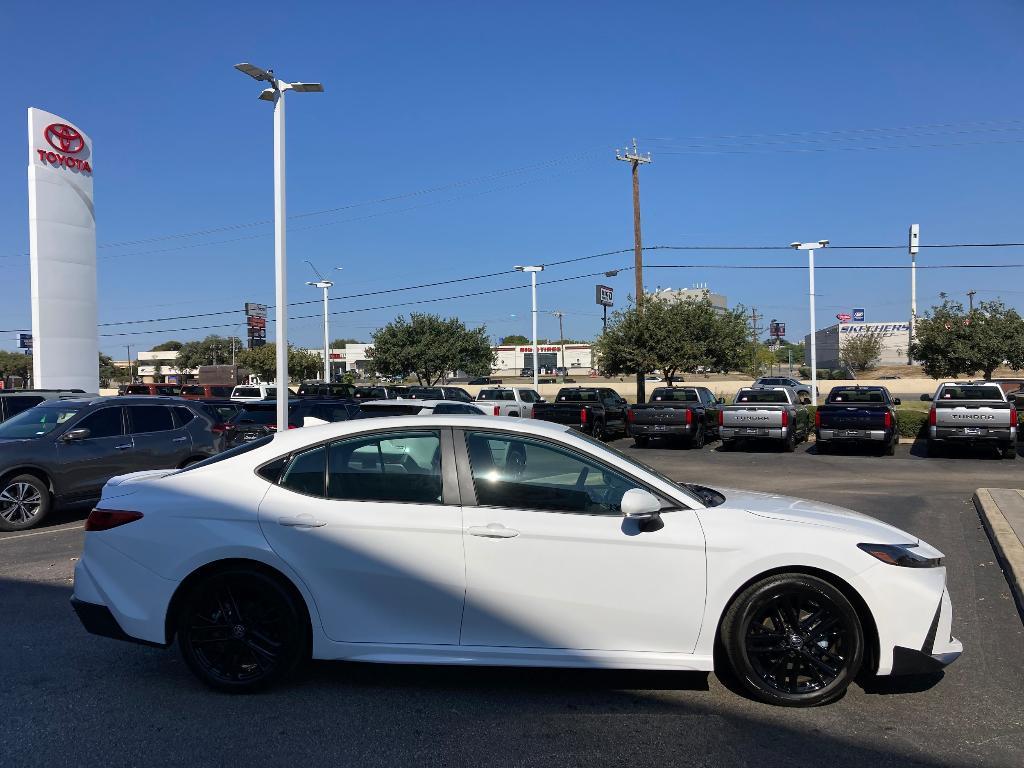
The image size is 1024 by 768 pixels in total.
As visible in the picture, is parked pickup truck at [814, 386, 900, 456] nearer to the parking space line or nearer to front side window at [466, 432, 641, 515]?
the parking space line

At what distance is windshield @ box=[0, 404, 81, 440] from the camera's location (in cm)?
1018

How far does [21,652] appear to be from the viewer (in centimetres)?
509

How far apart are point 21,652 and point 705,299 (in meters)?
30.4

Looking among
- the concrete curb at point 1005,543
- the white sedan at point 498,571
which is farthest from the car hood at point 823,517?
the concrete curb at point 1005,543

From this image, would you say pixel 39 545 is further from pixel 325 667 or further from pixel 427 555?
pixel 427 555

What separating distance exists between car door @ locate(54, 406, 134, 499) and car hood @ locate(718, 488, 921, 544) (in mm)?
8762

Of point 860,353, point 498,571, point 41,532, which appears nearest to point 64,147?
point 41,532

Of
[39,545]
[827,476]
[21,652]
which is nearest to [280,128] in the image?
[39,545]

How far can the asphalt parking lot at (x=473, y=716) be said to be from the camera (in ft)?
12.2

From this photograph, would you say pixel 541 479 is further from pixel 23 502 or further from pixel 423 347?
pixel 423 347

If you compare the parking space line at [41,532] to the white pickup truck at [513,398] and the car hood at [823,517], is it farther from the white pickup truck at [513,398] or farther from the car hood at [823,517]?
the white pickup truck at [513,398]

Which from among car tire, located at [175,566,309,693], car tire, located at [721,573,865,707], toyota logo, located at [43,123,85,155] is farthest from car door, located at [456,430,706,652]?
toyota logo, located at [43,123,85,155]

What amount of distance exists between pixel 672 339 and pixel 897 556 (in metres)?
27.6

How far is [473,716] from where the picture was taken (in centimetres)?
412
